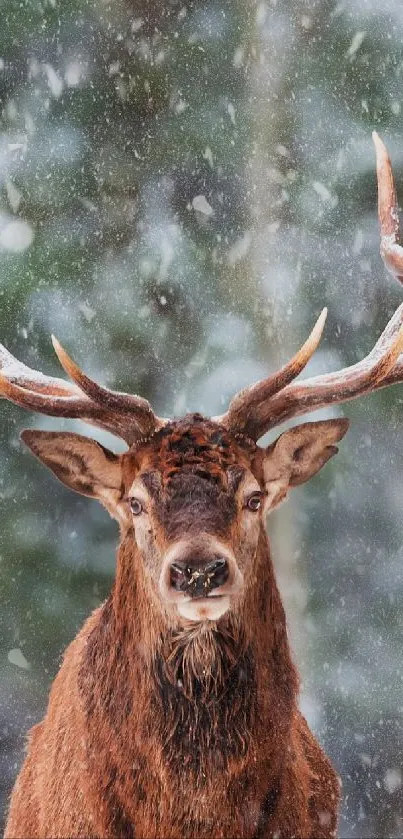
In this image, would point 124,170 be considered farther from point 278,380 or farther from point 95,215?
point 278,380

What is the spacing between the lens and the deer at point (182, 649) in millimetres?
4879

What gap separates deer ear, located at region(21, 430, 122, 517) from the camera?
5.33 metres

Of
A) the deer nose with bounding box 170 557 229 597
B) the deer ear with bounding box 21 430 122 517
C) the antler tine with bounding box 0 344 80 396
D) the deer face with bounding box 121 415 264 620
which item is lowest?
the deer nose with bounding box 170 557 229 597

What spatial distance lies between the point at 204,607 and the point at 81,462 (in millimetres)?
1139

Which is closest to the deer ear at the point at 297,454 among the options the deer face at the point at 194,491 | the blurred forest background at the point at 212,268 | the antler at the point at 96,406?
the deer face at the point at 194,491

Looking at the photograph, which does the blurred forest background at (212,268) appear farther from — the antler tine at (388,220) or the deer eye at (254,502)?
the deer eye at (254,502)

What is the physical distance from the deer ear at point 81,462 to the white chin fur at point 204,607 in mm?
963

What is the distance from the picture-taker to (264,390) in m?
5.21

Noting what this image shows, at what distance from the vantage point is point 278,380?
518 cm

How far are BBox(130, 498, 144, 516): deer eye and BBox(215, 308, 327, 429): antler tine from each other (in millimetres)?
479

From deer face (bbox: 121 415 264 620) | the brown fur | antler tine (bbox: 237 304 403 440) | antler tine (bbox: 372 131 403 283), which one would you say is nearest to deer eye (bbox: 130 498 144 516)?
deer face (bbox: 121 415 264 620)

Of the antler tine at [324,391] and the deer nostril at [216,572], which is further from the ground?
the antler tine at [324,391]

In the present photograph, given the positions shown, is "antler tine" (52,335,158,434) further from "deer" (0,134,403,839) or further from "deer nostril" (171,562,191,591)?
"deer nostril" (171,562,191,591)

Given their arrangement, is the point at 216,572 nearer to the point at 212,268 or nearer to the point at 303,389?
the point at 303,389
